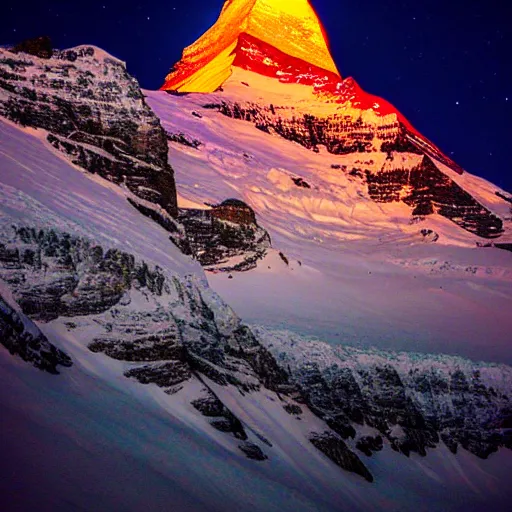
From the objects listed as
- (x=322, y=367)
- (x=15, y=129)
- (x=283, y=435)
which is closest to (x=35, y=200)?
(x=15, y=129)

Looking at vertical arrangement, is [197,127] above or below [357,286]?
above

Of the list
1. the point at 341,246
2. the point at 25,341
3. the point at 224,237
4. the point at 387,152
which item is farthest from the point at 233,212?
the point at 387,152

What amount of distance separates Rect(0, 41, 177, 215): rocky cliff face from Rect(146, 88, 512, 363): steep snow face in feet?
40.5

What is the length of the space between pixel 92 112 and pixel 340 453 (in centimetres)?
2541

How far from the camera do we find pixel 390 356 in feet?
119

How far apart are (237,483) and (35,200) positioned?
1479cm

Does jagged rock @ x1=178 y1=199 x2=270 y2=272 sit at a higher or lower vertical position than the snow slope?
higher

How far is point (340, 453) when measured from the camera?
2956 centimetres

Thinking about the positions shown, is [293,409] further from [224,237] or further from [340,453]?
[224,237]

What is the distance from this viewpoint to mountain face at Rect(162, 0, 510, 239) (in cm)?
7562

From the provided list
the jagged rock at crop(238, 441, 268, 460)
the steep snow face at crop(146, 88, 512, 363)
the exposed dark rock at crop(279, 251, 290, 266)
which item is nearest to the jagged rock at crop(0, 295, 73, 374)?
the jagged rock at crop(238, 441, 268, 460)

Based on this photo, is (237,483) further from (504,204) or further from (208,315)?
(504,204)

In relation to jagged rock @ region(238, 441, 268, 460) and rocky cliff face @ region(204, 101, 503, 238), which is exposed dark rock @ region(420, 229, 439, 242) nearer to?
rocky cliff face @ region(204, 101, 503, 238)

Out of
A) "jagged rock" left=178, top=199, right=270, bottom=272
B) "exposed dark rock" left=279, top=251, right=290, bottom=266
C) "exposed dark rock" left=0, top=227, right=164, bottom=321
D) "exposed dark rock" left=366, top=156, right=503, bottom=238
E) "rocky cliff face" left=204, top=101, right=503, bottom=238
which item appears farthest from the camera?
"rocky cliff face" left=204, top=101, right=503, bottom=238
